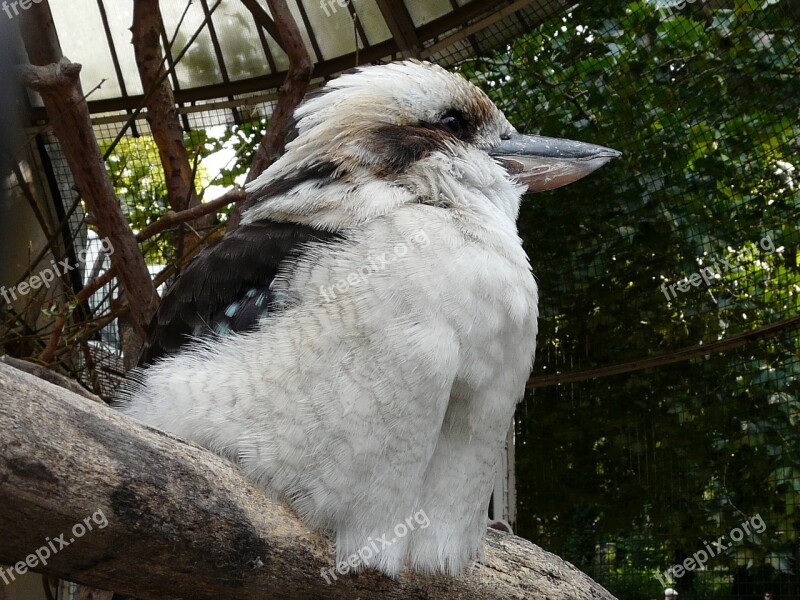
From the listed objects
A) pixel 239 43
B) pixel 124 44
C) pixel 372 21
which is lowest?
pixel 372 21

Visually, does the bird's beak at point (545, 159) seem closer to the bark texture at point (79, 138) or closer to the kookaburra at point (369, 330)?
the kookaburra at point (369, 330)

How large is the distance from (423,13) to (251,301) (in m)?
2.03

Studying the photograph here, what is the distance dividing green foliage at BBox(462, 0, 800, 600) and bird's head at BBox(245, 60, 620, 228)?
4.63 ft

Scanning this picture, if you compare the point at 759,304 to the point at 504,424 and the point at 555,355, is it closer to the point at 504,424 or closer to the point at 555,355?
the point at 555,355

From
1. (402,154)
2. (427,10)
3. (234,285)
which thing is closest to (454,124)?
(402,154)

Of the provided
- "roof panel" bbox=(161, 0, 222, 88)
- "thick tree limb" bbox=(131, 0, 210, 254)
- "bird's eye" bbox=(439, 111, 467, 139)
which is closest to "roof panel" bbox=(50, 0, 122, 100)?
"roof panel" bbox=(161, 0, 222, 88)

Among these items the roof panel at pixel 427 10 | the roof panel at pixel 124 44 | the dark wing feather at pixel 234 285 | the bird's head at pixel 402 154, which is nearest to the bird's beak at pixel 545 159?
the bird's head at pixel 402 154

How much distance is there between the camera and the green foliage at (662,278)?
9.51 feet

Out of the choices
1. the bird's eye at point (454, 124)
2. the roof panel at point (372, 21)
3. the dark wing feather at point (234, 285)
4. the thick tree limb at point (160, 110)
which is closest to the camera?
the dark wing feather at point (234, 285)

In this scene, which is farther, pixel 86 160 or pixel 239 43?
pixel 239 43

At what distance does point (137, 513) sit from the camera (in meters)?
0.95

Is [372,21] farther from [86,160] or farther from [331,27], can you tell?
[86,160]

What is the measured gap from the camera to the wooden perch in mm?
873

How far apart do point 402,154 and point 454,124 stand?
0.18 meters
